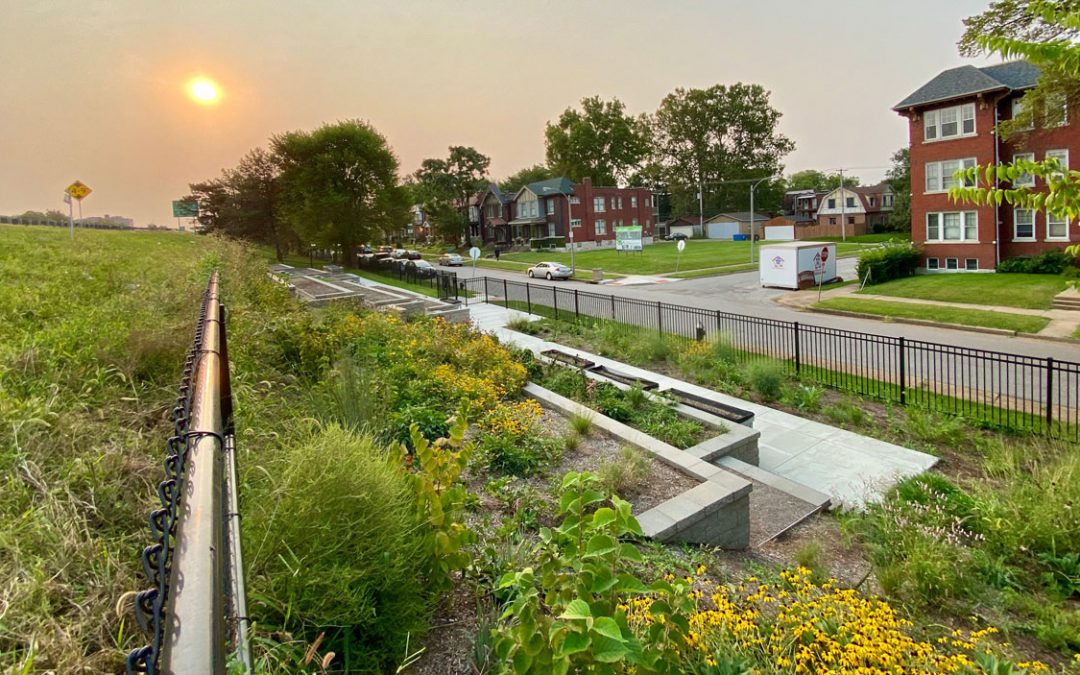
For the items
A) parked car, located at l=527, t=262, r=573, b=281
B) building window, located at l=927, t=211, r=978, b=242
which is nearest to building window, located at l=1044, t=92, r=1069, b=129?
building window, located at l=927, t=211, r=978, b=242

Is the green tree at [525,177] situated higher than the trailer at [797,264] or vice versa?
the green tree at [525,177]

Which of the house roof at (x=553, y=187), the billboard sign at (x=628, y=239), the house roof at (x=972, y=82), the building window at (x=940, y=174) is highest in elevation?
the house roof at (x=553, y=187)

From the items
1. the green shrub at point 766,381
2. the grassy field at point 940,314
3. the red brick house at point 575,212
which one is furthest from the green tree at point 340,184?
the green shrub at point 766,381

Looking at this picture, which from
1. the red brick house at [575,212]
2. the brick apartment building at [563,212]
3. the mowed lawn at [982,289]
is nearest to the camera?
the mowed lawn at [982,289]

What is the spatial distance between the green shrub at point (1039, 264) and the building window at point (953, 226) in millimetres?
2100

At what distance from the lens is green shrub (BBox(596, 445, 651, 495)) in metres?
5.56

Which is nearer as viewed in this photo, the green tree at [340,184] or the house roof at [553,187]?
the green tree at [340,184]

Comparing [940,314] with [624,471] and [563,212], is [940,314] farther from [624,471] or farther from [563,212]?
[563,212]

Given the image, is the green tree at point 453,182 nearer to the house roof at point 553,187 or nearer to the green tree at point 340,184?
the house roof at point 553,187

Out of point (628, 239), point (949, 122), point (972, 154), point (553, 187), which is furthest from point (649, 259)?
point (972, 154)

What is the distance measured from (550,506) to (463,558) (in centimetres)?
170

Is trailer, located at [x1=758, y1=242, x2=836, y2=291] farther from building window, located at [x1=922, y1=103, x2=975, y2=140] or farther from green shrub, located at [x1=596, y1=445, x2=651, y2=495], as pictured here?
green shrub, located at [x1=596, y1=445, x2=651, y2=495]

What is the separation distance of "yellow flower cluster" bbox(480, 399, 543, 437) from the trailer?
88.1ft

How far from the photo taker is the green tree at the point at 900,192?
67037 millimetres
